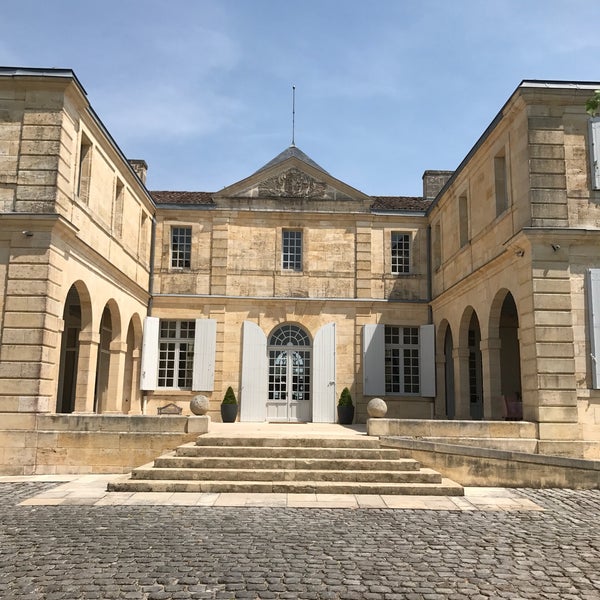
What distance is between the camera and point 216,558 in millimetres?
4922

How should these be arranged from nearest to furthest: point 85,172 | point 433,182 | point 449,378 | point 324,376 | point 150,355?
point 85,172
point 150,355
point 324,376
point 449,378
point 433,182

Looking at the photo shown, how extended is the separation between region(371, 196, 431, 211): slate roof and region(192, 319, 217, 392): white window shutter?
570 centimetres

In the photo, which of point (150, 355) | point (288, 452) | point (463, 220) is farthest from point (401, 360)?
point (288, 452)

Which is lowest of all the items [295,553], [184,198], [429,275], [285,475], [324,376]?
[295,553]

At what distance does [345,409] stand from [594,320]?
7.19 metres

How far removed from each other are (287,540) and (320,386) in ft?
33.8

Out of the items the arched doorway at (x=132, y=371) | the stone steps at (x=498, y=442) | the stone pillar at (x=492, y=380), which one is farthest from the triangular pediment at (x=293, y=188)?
the stone steps at (x=498, y=442)

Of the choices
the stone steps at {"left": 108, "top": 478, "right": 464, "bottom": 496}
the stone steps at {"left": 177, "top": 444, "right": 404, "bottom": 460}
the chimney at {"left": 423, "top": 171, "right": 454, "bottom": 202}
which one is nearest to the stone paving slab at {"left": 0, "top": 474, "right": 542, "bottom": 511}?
the stone steps at {"left": 108, "top": 478, "right": 464, "bottom": 496}

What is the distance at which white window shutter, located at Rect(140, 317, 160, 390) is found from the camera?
50.8ft

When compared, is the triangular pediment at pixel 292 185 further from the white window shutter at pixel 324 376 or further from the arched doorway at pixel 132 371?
the arched doorway at pixel 132 371

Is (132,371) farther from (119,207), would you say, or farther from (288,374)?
(119,207)

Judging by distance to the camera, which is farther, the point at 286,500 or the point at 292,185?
the point at 292,185

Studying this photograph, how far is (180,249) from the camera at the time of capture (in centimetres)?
1680

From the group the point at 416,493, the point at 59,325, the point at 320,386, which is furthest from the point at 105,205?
the point at 416,493
